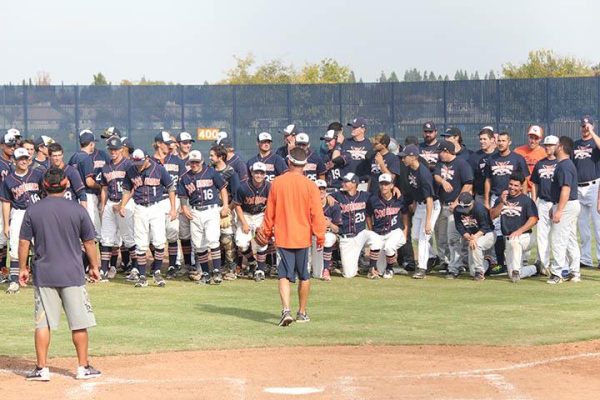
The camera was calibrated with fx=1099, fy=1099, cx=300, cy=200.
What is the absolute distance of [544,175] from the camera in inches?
647

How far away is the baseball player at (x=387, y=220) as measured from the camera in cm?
1702

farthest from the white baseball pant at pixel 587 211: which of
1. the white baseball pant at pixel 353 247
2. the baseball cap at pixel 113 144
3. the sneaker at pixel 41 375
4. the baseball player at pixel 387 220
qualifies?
the sneaker at pixel 41 375

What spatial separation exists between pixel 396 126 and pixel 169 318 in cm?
2147

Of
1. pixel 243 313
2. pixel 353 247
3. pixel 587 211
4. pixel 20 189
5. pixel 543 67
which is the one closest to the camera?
pixel 243 313

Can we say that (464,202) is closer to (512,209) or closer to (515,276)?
(512,209)

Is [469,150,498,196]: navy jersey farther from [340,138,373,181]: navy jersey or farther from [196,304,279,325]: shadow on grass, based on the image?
[196,304,279,325]: shadow on grass

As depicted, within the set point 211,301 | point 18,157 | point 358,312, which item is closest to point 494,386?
point 358,312

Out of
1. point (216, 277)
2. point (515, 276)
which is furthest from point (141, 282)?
point (515, 276)

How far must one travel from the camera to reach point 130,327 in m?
12.6

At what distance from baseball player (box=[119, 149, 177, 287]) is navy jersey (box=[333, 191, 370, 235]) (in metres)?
2.70

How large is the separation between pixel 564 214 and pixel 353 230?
323 centimetres

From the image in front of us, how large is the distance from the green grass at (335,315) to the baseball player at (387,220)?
42cm

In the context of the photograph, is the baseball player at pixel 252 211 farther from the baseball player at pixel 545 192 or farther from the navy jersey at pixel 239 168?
the baseball player at pixel 545 192

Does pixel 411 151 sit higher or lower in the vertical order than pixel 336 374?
higher
